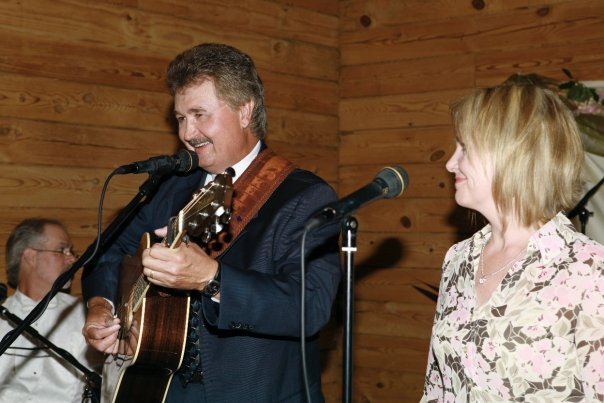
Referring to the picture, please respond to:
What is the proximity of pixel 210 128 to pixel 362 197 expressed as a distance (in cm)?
93

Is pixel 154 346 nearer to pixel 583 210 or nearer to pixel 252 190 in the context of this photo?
pixel 252 190

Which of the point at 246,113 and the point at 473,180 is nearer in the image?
the point at 473,180

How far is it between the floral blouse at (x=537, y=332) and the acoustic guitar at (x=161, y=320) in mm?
661

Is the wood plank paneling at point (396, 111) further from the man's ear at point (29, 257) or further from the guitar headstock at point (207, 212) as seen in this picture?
the guitar headstock at point (207, 212)

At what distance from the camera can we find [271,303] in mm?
2217

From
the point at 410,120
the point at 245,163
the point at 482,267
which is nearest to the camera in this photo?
the point at 482,267

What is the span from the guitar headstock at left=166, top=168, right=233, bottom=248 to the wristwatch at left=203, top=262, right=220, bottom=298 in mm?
126

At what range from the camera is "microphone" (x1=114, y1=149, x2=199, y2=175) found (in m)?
2.32

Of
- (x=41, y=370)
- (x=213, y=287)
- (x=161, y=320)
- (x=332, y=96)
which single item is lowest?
(x=41, y=370)

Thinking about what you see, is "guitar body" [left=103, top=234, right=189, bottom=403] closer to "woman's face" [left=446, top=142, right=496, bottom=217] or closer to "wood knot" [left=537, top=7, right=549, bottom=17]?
"woman's face" [left=446, top=142, right=496, bottom=217]

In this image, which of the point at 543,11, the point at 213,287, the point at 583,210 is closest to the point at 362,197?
the point at 213,287

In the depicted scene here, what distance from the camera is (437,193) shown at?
456 cm

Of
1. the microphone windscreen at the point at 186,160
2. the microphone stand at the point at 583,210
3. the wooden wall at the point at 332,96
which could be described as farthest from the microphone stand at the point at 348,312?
the wooden wall at the point at 332,96

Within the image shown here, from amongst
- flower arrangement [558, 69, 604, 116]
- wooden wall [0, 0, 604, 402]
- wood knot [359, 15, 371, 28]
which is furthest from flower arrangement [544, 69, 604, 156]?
wood knot [359, 15, 371, 28]
